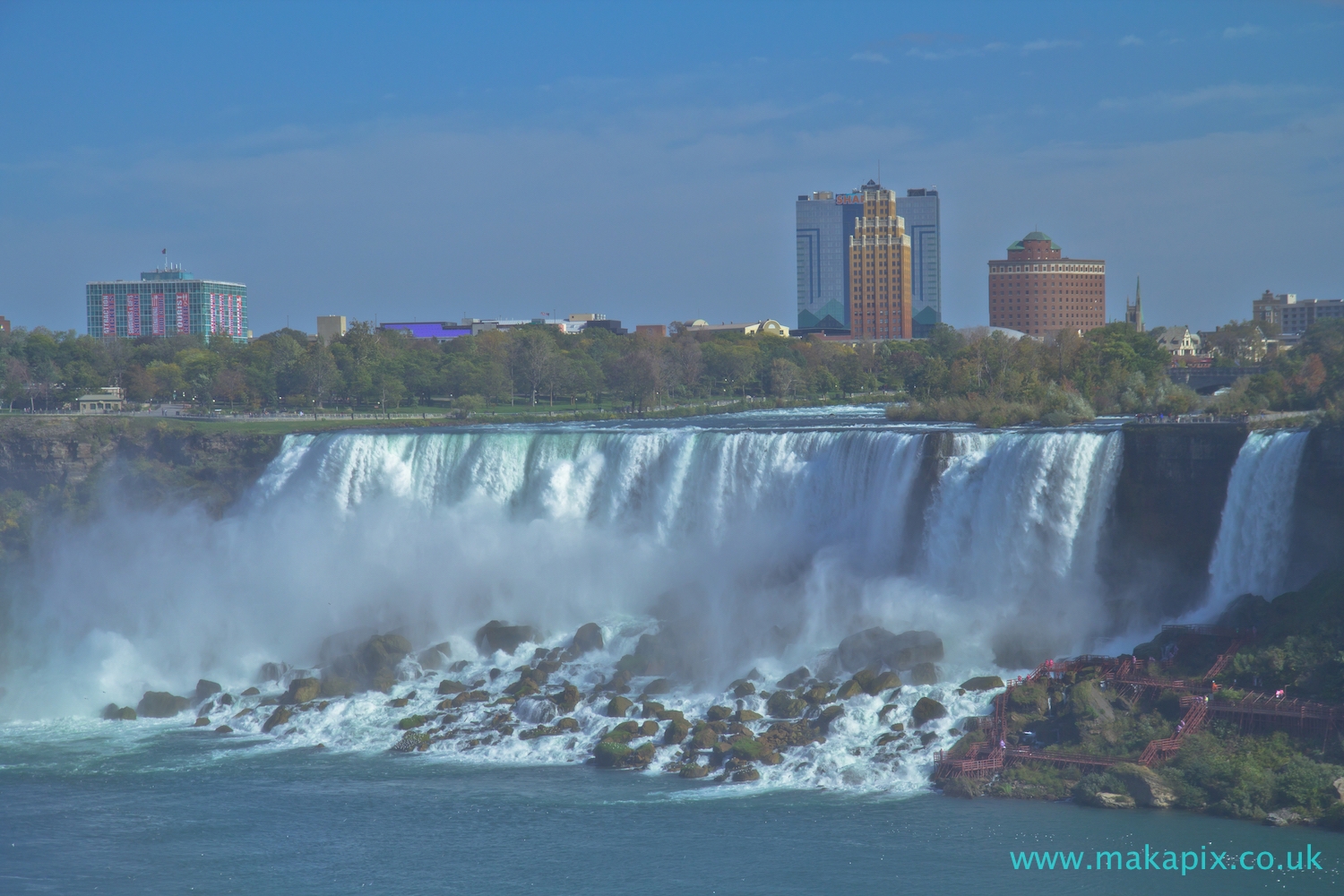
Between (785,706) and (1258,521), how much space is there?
10.2 meters

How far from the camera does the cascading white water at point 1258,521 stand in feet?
86.2

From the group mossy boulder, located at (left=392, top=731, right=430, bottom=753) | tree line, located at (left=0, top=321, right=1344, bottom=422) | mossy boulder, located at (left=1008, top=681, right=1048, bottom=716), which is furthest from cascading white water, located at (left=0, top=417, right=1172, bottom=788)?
tree line, located at (left=0, top=321, right=1344, bottom=422)

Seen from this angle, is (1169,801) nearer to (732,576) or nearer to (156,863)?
(732,576)

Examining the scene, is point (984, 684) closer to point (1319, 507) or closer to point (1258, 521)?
point (1258, 521)

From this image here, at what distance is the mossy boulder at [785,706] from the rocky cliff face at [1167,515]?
749 centimetres

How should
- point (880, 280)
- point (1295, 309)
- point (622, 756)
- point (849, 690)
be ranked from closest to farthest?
point (622, 756) < point (849, 690) < point (1295, 309) < point (880, 280)

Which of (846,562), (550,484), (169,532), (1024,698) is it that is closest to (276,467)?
(169,532)

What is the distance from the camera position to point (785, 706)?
2636 centimetres

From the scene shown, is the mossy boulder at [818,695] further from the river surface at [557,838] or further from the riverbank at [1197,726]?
the river surface at [557,838]

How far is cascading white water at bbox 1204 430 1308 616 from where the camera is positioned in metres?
26.3

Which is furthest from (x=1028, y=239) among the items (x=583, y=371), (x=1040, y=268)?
(x=583, y=371)

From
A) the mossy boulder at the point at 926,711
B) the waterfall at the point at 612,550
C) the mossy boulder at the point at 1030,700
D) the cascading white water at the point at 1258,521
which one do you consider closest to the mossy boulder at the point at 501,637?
the waterfall at the point at 612,550

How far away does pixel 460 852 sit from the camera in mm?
20781

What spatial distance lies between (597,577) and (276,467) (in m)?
12.9
